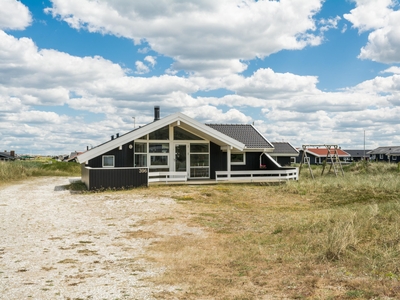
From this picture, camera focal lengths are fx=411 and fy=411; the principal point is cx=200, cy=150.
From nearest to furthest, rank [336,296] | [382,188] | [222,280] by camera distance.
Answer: [336,296] < [222,280] < [382,188]

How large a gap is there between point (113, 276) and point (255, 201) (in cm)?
1120

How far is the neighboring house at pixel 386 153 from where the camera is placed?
289ft

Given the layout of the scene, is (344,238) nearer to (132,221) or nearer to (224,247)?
(224,247)

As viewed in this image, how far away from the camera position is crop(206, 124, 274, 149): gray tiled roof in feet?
91.4

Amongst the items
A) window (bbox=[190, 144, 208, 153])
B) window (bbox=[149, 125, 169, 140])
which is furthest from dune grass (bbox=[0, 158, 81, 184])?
window (bbox=[190, 144, 208, 153])

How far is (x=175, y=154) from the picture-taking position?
25.0m

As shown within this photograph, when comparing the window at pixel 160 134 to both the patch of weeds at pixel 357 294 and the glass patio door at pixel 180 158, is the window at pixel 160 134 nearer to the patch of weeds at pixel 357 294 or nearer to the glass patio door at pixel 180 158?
the glass patio door at pixel 180 158

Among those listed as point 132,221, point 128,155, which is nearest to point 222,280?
point 132,221

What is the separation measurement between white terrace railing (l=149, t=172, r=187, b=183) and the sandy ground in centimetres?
494

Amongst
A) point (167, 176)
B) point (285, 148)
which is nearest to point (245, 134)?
point (167, 176)

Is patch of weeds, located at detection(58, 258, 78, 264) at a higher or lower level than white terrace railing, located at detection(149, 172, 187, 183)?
lower

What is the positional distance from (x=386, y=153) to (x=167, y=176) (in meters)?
79.9

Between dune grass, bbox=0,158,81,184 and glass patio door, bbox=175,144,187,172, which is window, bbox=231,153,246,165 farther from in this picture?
dune grass, bbox=0,158,81,184

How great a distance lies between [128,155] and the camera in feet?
78.5
